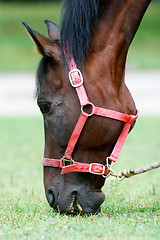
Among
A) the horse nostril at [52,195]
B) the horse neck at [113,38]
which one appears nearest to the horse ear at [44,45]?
the horse neck at [113,38]

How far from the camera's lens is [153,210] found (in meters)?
3.82

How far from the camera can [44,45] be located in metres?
3.37

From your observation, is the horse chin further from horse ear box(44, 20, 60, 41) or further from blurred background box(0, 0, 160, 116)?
blurred background box(0, 0, 160, 116)

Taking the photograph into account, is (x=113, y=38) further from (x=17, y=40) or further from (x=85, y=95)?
(x=17, y=40)

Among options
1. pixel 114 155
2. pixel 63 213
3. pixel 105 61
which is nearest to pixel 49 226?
Result: pixel 63 213

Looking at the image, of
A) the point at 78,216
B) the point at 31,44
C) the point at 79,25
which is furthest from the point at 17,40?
the point at 78,216

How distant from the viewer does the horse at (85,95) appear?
11.0 ft

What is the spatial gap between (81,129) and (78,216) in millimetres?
661

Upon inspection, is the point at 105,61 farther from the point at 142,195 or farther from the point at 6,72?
the point at 6,72

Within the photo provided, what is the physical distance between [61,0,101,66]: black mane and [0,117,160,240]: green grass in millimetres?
1176

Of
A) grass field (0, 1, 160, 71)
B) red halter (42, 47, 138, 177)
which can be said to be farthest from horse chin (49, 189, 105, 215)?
grass field (0, 1, 160, 71)

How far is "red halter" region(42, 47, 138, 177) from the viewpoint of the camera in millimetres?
3334

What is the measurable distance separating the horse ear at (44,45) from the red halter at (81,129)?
0.33ft

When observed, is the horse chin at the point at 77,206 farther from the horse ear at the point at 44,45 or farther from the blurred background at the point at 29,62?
the blurred background at the point at 29,62
